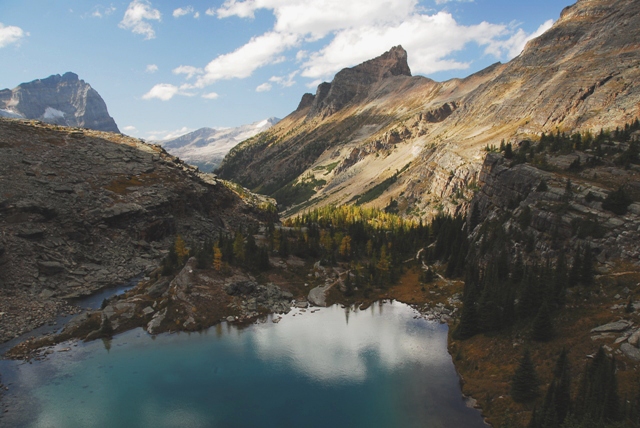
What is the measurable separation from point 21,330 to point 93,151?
82.9 m

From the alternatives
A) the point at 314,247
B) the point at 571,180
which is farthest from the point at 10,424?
the point at 571,180

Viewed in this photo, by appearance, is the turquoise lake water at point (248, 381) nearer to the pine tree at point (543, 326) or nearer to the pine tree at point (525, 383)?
the pine tree at point (525, 383)

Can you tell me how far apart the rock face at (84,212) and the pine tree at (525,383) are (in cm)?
7357

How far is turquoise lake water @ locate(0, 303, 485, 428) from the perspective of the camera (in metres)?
47.2

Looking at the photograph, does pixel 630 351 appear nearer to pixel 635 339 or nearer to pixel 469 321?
→ pixel 635 339

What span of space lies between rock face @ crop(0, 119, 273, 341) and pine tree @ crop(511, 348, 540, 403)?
7357 centimetres

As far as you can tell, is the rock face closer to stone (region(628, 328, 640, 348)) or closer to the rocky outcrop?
stone (region(628, 328, 640, 348))

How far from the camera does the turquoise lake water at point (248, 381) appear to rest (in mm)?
47219

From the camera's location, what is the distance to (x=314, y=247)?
113 meters

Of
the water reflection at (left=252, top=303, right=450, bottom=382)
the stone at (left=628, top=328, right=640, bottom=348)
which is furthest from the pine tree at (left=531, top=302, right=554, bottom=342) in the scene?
the water reflection at (left=252, top=303, right=450, bottom=382)

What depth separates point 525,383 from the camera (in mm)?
45344

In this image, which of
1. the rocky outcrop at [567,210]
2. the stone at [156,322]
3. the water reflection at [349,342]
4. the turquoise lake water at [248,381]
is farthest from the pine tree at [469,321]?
the stone at [156,322]

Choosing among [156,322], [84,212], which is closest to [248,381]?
[156,322]

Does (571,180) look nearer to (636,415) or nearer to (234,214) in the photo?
(636,415)
